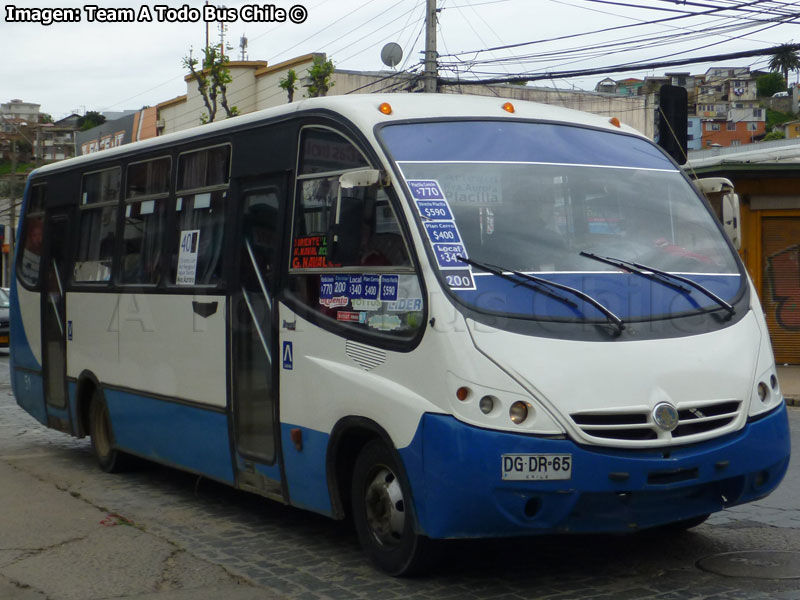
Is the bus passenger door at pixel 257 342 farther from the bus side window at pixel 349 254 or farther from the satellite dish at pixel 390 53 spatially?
the satellite dish at pixel 390 53

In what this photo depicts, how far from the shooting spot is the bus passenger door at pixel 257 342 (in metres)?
7.04

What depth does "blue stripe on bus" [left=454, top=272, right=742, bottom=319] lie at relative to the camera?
562cm

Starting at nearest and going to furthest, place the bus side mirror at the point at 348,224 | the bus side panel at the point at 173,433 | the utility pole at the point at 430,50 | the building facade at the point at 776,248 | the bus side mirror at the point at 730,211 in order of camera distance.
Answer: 1. the bus side mirror at the point at 348,224
2. the bus side mirror at the point at 730,211
3. the bus side panel at the point at 173,433
4. the building facade at the point at 776,248
5. the utility pole at the point at 430,50

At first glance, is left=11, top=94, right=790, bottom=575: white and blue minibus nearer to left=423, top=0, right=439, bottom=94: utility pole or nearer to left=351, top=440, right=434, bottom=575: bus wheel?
left=351, top=440, right=434, bottom=575: bus wheel

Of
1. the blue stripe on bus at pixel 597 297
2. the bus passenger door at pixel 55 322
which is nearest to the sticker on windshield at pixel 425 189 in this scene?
the blue stripe on bus at pixel 597 297

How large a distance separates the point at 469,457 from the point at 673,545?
1913 millimetres

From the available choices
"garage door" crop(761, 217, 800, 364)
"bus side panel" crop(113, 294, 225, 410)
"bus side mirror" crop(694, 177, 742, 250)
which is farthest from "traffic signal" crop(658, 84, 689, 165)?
"garage door" crop(761, 217, 800, 364)

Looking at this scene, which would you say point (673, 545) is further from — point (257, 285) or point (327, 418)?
point (257, 285)

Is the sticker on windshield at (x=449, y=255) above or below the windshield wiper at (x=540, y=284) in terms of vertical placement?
above

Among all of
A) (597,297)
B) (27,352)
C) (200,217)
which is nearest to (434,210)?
(597,297)

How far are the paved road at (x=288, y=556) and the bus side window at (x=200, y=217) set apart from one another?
5.68 ft

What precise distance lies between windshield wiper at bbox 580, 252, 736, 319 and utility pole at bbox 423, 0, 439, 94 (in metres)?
15.8

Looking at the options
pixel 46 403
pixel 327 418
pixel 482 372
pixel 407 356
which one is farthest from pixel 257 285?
pixel 46 403

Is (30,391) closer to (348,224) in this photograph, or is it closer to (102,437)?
(102,437)
